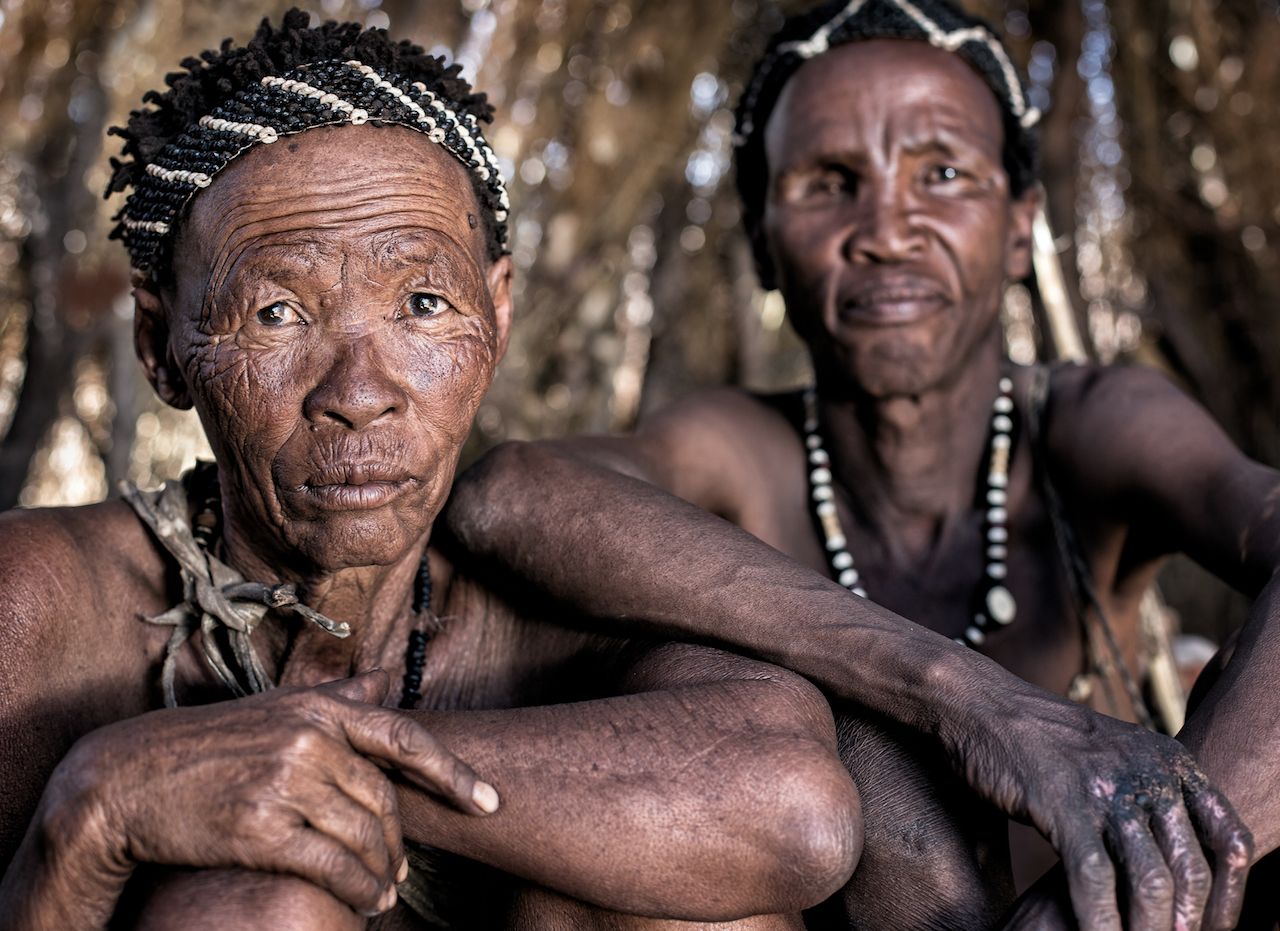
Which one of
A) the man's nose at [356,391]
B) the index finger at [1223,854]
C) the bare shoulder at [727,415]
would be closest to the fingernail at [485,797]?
the man's nose at [356,391]

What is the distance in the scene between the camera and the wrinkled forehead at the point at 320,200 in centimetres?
195

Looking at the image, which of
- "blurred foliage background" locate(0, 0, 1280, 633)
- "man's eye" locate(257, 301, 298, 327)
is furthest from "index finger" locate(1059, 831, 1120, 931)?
"blurred foliage background" locate(0, 0, 1280, 633)

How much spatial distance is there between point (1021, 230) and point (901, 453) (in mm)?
733

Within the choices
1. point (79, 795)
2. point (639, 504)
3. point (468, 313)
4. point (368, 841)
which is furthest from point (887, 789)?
point (79, 795)

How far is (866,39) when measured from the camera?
3139 millimetres

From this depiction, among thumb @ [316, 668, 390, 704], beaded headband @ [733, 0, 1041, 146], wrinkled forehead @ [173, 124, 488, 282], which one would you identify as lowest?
thumb @ [316, 668, 390, 704]

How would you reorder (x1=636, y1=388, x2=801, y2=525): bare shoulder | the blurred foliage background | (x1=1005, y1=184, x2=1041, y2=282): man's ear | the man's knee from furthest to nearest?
1. the blurred foliage background
2. (x1=1005, y1=184, x2=1041, y2=282): man's ear
3. (x1=636, y1=388, x2=801, y2=525): bare shoulder
4. the man's knee

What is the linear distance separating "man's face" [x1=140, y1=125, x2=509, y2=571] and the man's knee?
53cm

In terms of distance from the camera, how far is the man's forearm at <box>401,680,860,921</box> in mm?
1708

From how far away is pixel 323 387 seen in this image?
6.25ft

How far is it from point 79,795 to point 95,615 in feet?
1.80

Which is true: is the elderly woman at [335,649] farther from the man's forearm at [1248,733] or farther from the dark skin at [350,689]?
the man's forearm at [1248,733]

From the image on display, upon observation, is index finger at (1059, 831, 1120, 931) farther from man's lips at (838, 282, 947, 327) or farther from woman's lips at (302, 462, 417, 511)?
man's lips at (838, 282, 947, 327)

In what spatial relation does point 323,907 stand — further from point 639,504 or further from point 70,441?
point 70,441
